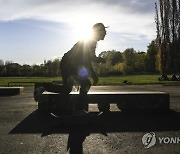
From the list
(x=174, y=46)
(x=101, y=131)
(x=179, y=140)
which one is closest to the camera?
(x=179, y=140)

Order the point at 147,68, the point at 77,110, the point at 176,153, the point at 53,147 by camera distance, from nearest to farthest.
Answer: the point at 176,153 < the point at 53,147 < the point at 77,110 < the point at 147,68

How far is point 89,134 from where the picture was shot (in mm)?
6594

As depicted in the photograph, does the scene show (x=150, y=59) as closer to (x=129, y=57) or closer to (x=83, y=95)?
(x=129, y=57)

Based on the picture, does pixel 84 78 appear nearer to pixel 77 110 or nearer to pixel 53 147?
pixel 77 110

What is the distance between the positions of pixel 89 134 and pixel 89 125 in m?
1.01

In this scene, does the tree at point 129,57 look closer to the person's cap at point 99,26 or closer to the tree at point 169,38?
the tree at point 169,38

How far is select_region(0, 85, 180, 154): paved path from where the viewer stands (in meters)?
5.45

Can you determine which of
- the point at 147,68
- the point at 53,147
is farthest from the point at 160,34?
the point at 147,68

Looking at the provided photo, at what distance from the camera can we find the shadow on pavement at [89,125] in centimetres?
690

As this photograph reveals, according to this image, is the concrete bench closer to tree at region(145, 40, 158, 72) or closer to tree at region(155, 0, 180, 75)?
tree at region(155, 0, 180, 75)

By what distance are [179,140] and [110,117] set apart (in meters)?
3.21

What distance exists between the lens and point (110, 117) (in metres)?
9.00

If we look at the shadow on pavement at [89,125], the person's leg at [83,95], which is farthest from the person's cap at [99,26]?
the shadow on pavement at [89,125]

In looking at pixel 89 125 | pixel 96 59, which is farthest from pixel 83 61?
pixel 89 125
